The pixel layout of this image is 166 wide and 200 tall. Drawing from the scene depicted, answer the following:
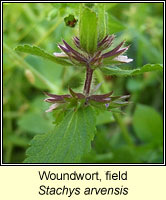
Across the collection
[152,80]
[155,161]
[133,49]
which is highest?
[133,49]

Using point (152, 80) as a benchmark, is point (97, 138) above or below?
below

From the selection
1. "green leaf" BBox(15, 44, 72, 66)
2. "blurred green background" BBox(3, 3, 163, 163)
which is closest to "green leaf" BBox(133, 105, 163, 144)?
"blurred green background" BBox(3, 3, 163, 163)

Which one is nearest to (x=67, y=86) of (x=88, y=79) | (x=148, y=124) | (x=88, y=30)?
(x=148, y=124)

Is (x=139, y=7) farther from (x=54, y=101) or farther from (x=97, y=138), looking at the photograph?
(x=54, y=101)

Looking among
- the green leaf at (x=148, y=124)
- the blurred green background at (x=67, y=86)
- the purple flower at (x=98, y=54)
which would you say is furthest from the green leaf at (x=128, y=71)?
the green leaf at (x=148, y=124)

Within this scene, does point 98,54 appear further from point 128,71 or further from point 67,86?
point 67,86

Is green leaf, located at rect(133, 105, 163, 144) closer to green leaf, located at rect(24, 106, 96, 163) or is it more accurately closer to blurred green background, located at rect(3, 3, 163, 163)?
blurred green background, located at rect(3, 3, 163, 163)

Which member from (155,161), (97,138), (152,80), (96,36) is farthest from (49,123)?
(96,36)
